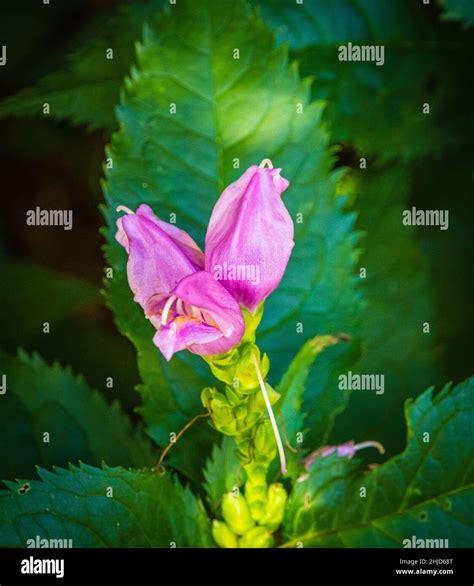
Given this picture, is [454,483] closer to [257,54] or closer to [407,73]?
[257,54]

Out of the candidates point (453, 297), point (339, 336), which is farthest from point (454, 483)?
point (453, 297)

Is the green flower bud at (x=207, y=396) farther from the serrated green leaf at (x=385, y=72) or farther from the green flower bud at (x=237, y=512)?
the serrated green leaf at (x=385, y=72)

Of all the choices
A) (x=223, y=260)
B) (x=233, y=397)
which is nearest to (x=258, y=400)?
(x=233, y=397)

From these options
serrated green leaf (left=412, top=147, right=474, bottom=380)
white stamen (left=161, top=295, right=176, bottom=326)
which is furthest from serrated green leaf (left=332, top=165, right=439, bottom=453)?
white stamen (left=161, top=295, right=176, bottom=326)

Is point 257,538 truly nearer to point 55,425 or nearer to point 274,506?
point 274,506

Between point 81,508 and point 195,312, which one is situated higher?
point 195,312

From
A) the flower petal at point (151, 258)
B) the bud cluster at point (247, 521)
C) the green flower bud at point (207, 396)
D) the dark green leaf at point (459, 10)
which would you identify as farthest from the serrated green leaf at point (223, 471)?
the dark green leaf at point (459, 10)

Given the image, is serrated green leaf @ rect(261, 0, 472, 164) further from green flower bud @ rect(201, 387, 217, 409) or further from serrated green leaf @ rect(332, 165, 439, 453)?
green flower bud @ rect(201, 387, 217, 409)
